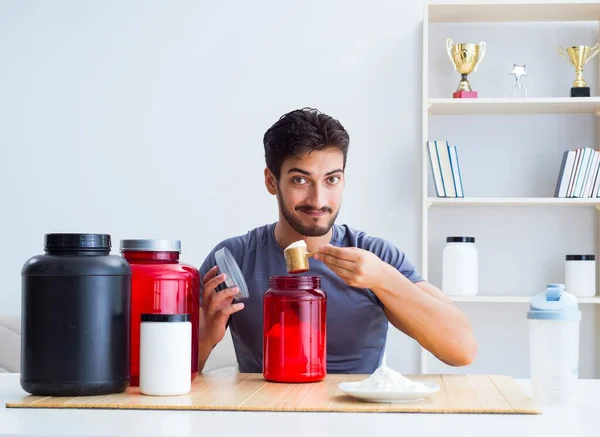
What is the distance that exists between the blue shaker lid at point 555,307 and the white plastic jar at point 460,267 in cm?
205

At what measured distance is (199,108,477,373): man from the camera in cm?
170

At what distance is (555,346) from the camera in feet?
4.33

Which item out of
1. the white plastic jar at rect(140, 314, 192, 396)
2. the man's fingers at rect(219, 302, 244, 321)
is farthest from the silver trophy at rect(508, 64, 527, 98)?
the white plastic jar at rect(140, 314, 192, 396)

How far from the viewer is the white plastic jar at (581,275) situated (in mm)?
3361

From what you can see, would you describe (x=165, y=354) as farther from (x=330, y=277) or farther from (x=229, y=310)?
(x=330, y=277)

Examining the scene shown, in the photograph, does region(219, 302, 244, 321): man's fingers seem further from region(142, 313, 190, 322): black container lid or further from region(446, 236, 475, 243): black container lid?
region(446, 236, 475, 243): black container lid

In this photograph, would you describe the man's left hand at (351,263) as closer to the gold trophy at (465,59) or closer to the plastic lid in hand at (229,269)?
the plastic lid in hand at (229,269)

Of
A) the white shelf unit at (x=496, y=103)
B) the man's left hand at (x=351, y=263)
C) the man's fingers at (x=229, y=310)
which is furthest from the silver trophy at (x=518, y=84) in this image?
the man's fingers at (x=229, y=310)

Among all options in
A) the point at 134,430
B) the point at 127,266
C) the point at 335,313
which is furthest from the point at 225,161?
the point at 134,430

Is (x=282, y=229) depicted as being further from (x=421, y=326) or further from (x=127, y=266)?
(x=127, y=266)

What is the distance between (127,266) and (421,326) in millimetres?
724

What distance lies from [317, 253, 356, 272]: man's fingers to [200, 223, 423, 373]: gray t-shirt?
0.45 m

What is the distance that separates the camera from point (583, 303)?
11.5 ft

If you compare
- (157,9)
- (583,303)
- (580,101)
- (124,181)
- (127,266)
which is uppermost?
(157,9)
